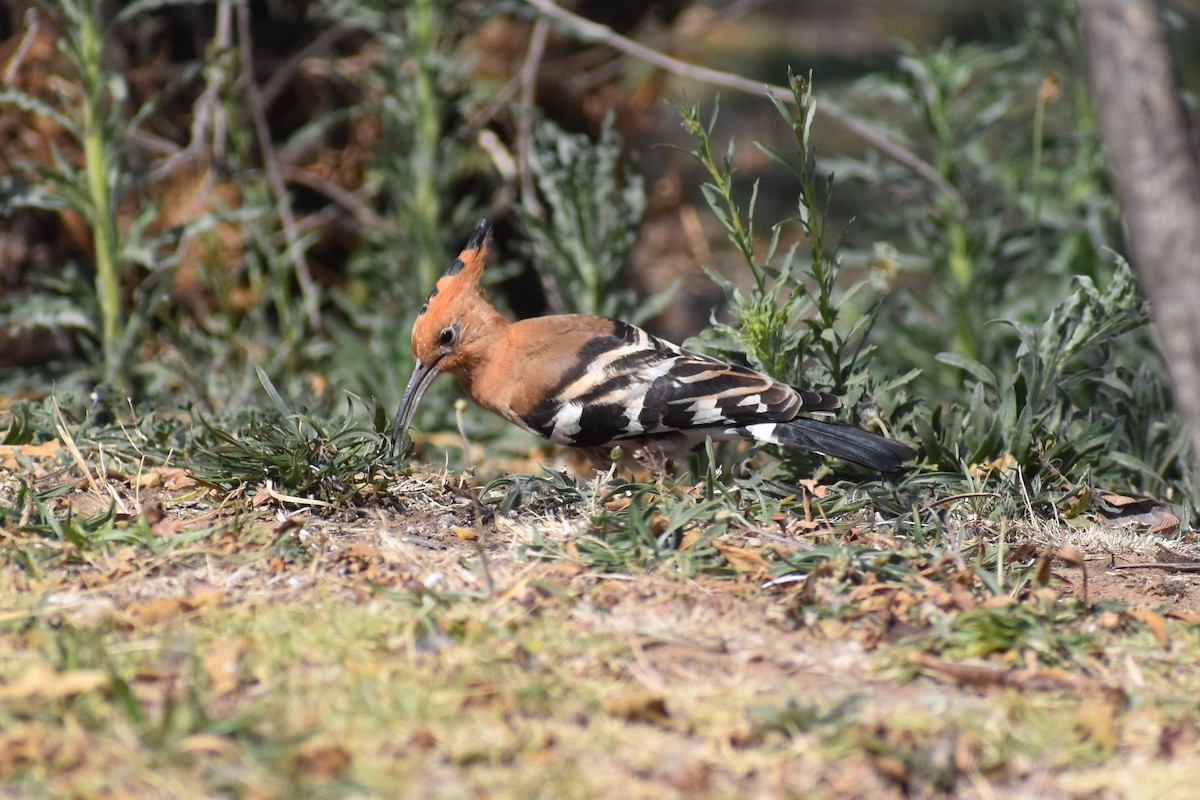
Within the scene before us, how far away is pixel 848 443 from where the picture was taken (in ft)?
11.4

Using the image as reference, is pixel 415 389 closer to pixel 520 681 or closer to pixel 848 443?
pixel 848 443

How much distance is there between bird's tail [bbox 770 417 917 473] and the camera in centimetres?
343

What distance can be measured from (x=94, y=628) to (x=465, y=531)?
3.12ft

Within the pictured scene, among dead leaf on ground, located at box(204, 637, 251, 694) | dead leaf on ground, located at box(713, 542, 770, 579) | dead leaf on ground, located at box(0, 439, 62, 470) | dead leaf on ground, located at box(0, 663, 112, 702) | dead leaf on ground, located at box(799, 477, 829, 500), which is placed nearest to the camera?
dead leaf on ground, located at box(0, 663, 112, 702)

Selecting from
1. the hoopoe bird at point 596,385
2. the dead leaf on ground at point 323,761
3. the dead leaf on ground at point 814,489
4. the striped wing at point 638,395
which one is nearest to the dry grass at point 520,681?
the dead leaf on ground at point 323,761

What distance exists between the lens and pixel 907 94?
16.4 feet

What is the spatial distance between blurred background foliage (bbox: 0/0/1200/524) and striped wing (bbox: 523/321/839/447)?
0.16 meters

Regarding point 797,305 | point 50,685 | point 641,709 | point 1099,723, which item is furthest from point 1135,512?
point 50,685

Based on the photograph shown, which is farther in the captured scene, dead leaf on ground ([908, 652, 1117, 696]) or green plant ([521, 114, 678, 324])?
green plant ([521, 114, 678, 324])

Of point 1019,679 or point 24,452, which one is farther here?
point 24,452

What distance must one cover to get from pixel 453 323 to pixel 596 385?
60 centimetres

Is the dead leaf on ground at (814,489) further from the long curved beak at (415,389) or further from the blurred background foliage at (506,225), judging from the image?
the long curved beak at (415,389)

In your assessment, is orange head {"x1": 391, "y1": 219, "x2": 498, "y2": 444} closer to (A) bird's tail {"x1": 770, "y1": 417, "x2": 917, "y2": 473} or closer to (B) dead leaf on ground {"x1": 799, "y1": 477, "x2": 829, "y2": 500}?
(A) bird's tail {"x1": 770, "y1": 417, "x2": 917, "y2": 473}

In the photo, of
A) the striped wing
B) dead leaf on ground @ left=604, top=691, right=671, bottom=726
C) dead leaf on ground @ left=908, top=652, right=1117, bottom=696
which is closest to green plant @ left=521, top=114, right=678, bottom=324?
the striped wing
